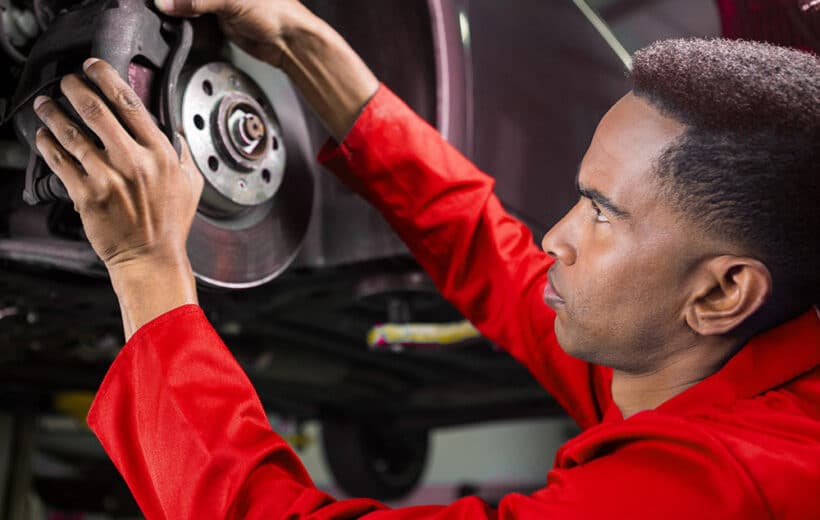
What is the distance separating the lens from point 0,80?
0.78 m

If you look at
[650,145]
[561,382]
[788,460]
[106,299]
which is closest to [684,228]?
[650,145]

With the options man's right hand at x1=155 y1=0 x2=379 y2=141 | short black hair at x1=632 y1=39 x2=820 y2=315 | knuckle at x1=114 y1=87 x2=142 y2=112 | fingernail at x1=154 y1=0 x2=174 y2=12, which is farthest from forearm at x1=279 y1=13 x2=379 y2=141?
short black hair at x1=632 y1=39 x2=820 y2=315

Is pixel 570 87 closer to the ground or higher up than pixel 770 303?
higher up

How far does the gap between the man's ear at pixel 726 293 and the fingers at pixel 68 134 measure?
1.55ft

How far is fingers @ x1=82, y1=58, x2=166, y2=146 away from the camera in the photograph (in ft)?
2.04

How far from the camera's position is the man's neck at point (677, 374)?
0.67 metres

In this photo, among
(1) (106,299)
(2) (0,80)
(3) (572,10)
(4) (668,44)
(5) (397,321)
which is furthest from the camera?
(5) (397,321)

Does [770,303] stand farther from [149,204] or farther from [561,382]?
[149,204]

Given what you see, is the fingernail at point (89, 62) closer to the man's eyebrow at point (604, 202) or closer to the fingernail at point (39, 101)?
the fingernail at point (39, 101)

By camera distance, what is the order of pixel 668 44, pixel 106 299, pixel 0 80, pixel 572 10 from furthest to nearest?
pixel 106 299 < pixel 572 10 < pixel 0 80 < pixel 668 44

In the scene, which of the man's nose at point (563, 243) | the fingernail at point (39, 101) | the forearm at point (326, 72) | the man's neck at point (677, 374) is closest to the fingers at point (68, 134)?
the fingernail at point (39, 101)

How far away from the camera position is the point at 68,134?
625mm

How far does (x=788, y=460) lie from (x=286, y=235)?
21.8 inches

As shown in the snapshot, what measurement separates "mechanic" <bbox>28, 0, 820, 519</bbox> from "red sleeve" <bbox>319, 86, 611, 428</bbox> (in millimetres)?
183
